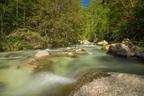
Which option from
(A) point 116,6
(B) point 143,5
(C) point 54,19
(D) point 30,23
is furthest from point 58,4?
(B) point 143,5

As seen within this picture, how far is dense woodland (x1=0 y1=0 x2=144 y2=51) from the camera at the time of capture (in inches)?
885

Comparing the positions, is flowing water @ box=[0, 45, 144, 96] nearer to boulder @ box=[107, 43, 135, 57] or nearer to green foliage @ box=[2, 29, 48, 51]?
boulder @ box=[107, 43, 135, 57]

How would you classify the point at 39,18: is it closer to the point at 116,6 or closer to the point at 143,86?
the point at 116,6

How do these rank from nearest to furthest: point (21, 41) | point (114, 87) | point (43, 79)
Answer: point (114, 87)
point (43, 79)
point (21, 41)

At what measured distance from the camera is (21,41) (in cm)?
2244

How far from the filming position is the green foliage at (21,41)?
21.6 meters

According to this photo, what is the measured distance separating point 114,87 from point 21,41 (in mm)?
16678

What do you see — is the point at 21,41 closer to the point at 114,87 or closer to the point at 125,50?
the point at 125,50

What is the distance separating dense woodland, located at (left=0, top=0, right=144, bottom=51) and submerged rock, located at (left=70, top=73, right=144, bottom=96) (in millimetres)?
14008

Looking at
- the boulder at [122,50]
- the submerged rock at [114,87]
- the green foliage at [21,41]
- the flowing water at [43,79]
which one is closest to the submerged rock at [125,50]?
the boulder at [122,50]

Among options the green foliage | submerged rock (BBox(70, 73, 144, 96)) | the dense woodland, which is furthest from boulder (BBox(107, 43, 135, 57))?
submerged rock (BBox(70, 73, 144, 96))

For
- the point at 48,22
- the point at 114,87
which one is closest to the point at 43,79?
the point at 114,87

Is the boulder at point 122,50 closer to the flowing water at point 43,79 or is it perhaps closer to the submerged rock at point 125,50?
the submerged rock at point 125,50

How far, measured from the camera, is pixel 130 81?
7.65m
